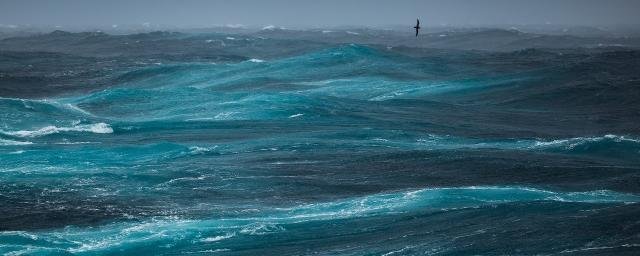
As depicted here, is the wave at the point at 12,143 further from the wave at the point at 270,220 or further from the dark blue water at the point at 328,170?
the wave at the point at 270,220

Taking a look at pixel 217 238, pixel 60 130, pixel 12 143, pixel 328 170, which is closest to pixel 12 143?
pixel 12 143

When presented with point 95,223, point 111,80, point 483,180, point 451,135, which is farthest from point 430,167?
point 111,80

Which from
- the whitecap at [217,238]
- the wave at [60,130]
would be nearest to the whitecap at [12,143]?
the wave at [60,130]

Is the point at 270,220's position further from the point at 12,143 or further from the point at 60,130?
the point at 60,130

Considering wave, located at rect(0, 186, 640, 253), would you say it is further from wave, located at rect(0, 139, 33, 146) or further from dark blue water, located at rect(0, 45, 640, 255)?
wave, located at rect(0, 139, 33, 146)

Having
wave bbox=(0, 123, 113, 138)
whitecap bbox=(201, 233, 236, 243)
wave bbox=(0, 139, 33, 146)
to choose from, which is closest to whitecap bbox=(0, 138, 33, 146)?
wave bbox=(0, 139, 33, 146)

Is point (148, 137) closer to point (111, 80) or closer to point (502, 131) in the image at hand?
point (502, 131)
